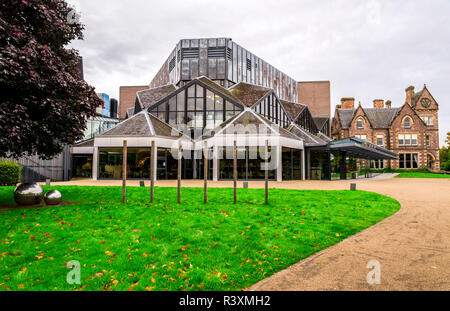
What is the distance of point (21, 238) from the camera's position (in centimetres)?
537

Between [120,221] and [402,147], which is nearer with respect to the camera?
[120,221]

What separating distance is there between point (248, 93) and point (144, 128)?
558 inches

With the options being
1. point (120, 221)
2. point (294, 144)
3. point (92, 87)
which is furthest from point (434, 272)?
point (294, 144)

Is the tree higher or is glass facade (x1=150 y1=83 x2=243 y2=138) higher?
glass facade (x1=150 y1=83 x2=243 y2=138)

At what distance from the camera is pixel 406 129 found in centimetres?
4600

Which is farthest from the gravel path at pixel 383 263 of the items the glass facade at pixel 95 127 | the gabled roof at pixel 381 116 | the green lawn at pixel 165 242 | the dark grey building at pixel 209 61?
the gabled roof at pixel 381 116

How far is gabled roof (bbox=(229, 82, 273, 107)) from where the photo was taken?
98.5ft

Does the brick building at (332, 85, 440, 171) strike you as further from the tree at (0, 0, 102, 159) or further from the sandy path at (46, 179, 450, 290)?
the tree at (0, 0, 102, 159)

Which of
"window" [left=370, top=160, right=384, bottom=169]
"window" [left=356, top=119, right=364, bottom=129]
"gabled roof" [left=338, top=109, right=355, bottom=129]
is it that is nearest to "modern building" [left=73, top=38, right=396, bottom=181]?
"window" [left=370, top=160, right=384, bottom=169]

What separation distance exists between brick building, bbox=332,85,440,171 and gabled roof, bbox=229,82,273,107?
2522cm

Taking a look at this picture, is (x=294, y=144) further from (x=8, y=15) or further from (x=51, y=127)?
(x=8, y=15)
